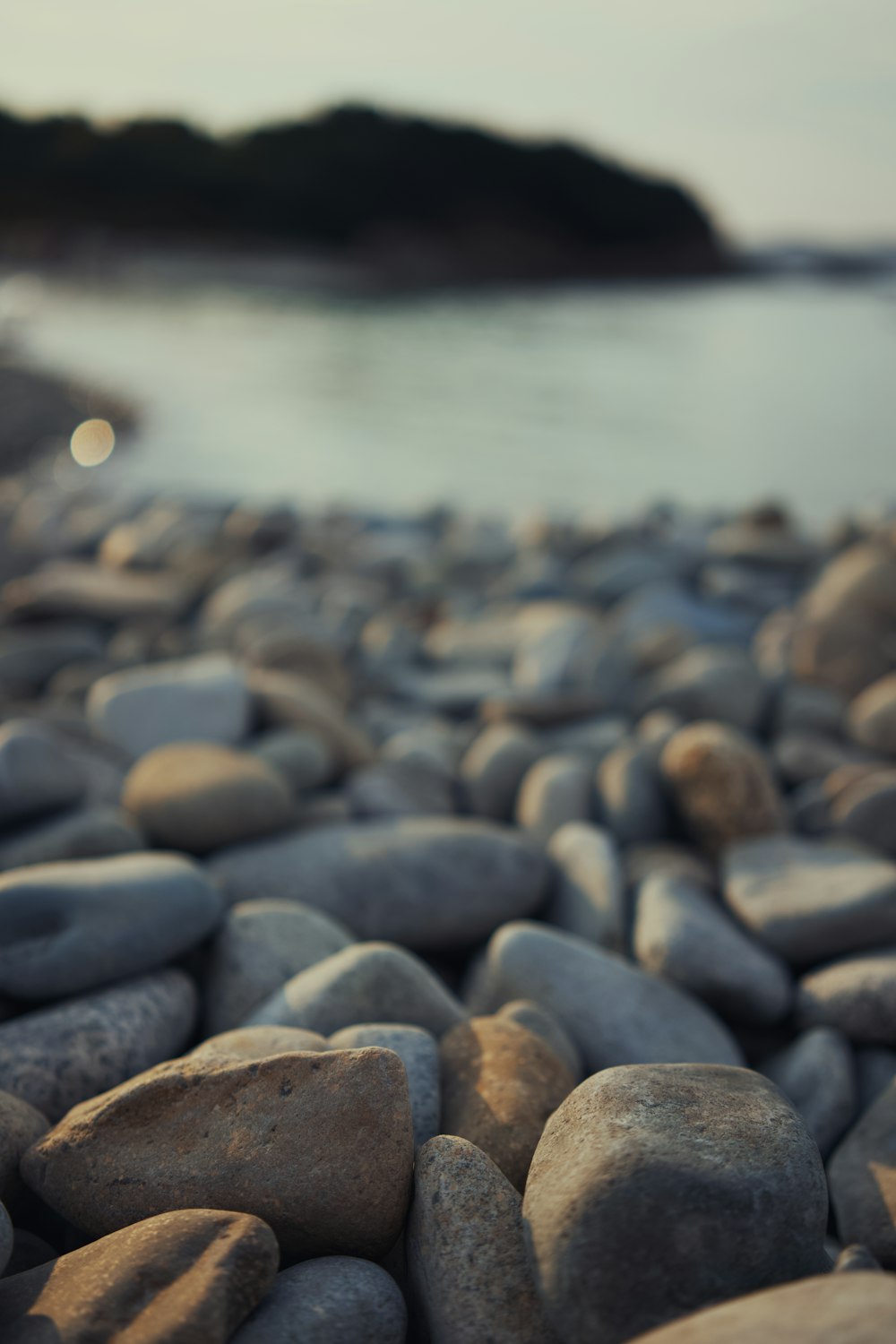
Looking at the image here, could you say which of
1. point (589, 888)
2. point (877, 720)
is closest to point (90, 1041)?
point (589, 888)

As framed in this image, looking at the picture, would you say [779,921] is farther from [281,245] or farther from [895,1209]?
[281,245]

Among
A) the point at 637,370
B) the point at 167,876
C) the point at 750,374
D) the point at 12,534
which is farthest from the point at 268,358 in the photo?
the point at 167,876

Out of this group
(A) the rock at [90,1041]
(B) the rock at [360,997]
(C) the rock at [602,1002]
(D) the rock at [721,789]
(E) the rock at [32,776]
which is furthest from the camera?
(D) the rock at [721,789]

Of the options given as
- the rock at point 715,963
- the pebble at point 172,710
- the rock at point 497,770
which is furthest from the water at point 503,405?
the rock at point 715,963

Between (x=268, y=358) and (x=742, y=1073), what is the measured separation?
15.5m

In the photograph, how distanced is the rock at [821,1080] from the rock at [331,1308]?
77 cm

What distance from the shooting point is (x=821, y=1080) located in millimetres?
1725

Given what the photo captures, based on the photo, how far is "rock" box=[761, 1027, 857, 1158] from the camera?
1.68m

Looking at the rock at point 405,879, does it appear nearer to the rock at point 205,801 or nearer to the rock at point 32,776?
the rock at point 205,801

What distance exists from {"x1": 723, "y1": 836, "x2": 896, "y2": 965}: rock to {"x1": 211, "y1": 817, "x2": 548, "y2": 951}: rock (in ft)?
1.48

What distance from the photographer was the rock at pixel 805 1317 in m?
0.86

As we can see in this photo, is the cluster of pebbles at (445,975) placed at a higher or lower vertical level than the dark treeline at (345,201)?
lower

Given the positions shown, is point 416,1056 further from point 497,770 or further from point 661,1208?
point 497,770

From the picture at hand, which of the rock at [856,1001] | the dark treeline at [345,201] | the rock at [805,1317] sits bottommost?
the rock at [856,1001]
